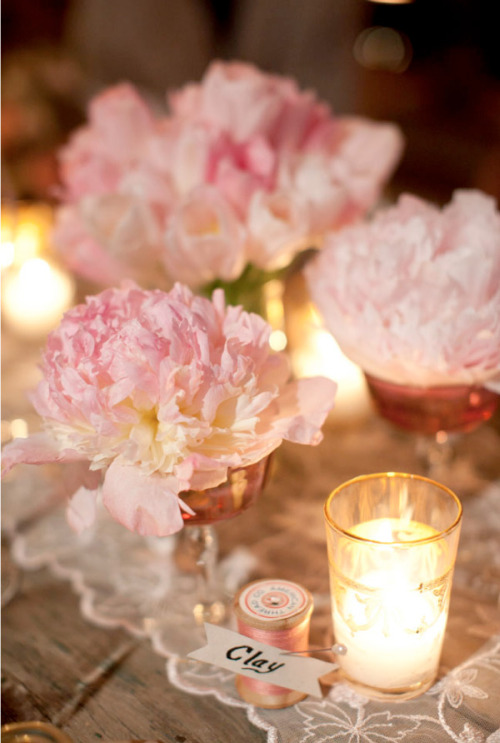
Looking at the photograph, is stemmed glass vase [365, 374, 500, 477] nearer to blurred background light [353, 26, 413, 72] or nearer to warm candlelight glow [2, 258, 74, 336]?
warm candlelight glow [2, 258, 74, 336]

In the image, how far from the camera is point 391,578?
0.61 m

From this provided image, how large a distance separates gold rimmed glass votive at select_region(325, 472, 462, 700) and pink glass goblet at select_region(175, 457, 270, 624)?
0.07m

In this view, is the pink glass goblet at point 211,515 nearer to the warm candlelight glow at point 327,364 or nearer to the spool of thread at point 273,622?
the spool of thread at point 273,622

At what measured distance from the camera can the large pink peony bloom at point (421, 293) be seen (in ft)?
2.19

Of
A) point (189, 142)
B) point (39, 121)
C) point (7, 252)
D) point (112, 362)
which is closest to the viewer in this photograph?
point (112, 362)

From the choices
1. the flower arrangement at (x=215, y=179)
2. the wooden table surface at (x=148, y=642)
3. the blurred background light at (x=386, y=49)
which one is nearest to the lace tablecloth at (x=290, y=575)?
the wooden table surface at (x=148, y=642)

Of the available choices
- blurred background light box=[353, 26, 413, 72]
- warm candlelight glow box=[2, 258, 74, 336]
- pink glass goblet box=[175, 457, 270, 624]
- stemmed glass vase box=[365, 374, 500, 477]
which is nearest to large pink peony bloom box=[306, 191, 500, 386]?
stemmed glass vase box=[365, 374, 500, 477]

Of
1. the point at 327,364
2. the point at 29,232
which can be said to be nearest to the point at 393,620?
the point at 327,364

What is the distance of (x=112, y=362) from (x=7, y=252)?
2.12 ft

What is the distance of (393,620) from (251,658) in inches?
4.5

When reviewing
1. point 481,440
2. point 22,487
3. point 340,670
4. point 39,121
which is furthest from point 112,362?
point 39,121

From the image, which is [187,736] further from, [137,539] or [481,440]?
[481,440]

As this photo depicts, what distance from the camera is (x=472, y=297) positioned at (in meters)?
0.67

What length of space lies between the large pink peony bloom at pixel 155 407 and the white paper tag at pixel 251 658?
11 centimetres
